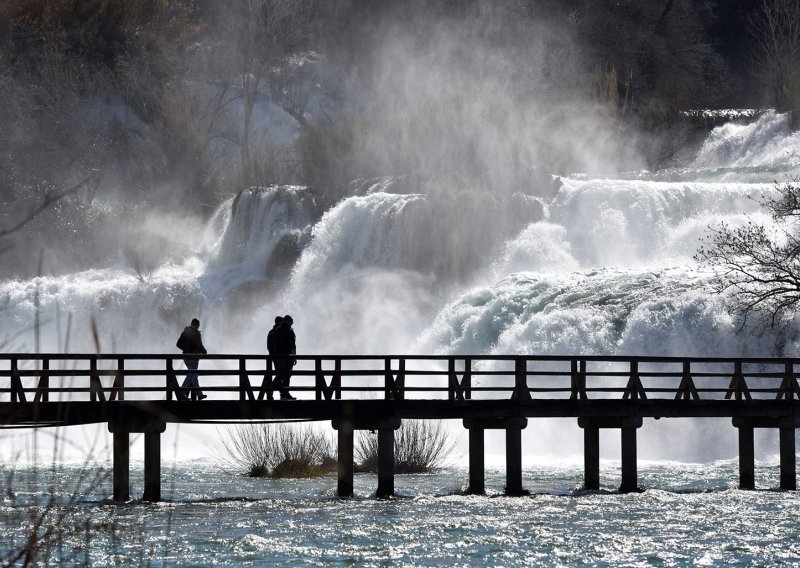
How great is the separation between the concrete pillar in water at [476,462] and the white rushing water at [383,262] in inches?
799

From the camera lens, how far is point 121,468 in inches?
1125

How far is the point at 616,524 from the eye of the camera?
1035 inches

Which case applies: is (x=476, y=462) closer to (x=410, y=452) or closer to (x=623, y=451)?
(x=623, y=451)

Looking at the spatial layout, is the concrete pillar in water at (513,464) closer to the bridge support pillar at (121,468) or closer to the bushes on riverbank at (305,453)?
the bushes on riverbank at (305,453)

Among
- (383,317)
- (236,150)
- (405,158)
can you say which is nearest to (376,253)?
(383,317)

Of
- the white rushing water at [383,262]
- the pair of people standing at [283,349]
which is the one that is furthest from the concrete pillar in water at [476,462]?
the white rushing water at [383,262]

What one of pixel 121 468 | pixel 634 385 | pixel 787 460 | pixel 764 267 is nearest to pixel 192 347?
pixel 121 468

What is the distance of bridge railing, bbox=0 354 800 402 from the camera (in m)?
27.7

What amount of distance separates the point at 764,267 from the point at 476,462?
1650cm

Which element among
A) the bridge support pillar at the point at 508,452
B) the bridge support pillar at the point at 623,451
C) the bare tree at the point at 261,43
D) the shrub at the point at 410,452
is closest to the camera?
the bridge support pillar at the point at 508,452

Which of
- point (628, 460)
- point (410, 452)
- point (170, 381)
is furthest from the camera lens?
point (410, 452)

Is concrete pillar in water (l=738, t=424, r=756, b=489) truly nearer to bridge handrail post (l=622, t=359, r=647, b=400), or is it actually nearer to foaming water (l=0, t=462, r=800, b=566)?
foaming water (l=0, t=462, r=800, b=566)

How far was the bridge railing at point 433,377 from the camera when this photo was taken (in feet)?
90.8

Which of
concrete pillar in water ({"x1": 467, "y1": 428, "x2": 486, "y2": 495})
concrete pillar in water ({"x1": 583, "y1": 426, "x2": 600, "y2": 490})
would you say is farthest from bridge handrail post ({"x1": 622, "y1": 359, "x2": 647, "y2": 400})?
concrete pillar in water ({"x1": 467, "y1": 428, "x2": 486, "y2": 495})
